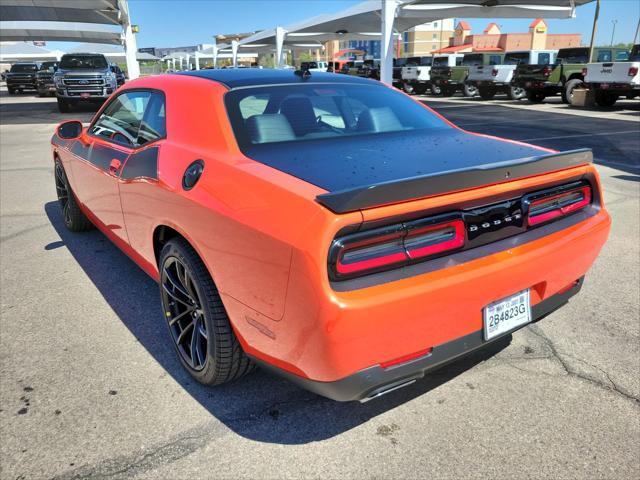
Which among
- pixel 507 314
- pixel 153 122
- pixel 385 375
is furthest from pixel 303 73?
pixel 385 375

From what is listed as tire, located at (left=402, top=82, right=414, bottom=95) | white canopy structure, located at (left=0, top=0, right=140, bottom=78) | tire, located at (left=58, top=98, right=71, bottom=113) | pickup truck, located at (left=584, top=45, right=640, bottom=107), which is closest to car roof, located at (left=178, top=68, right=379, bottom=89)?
pickup truck, located at (left=584, top=45, right=640, bottom=107)

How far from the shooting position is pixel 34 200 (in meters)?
6.44

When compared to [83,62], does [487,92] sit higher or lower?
lower

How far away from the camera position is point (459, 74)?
77.9 ft

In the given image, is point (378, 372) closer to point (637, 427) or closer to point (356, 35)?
point (637, 427)

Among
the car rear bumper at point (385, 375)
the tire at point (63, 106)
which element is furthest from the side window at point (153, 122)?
the tire at point (63, 106)

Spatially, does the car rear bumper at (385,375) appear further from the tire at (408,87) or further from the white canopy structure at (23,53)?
the white canopy structure at (23,53)

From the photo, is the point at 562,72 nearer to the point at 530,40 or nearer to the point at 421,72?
the point at 421,72

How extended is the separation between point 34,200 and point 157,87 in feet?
14.2

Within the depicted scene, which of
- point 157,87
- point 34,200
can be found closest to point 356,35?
point 34,200

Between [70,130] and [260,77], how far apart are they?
6.12ft

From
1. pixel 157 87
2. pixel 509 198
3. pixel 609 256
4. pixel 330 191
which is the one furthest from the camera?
pixel 609 256

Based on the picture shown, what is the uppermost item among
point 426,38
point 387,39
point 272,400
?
point 426,38

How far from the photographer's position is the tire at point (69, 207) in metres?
4.68
